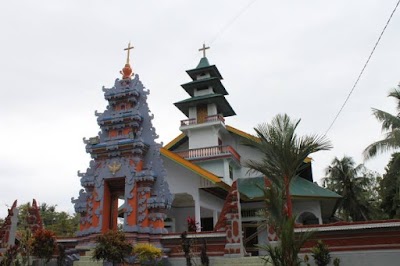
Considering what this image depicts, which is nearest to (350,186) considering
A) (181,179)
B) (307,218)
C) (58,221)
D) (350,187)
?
(350,187)

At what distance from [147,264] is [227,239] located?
2.66 m

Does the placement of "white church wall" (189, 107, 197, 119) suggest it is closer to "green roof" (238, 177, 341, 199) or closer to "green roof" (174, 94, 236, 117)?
"green roof" (174, 94, 236, 117)

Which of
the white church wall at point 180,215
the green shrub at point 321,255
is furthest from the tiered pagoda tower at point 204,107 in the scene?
the green shrub at point 321,255

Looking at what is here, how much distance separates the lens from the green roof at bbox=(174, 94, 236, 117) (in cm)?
2303

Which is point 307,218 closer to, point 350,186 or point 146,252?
point 350,186

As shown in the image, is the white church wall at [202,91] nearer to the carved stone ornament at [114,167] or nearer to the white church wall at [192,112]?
the white church wall at [192,112]

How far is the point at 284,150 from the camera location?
9594 millimetres

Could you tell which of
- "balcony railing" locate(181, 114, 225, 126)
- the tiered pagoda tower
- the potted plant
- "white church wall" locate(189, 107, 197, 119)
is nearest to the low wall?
the potted plant

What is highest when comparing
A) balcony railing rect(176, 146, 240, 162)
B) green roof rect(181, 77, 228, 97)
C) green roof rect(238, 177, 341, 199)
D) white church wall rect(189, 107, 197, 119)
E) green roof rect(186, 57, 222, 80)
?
green roof rect(186, 57, 222, 80)

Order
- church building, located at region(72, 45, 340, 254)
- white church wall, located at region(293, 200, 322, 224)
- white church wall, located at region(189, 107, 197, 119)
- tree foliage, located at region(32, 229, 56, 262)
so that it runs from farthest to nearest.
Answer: white church wall, located at region(189, 107, 197, 119) → white church wall, located at region(293, 200, 322, 224) → church building, located at region(72, 45, 340, 254) → tree foliage, located at region(32, 229, 56, 262)

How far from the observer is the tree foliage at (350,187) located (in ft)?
99.2

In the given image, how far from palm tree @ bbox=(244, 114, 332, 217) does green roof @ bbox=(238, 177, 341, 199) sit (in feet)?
23.4

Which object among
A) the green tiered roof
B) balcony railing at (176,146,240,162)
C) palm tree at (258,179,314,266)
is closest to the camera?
palm tree at (258,179,314,266)

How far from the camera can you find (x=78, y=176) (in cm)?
1375
